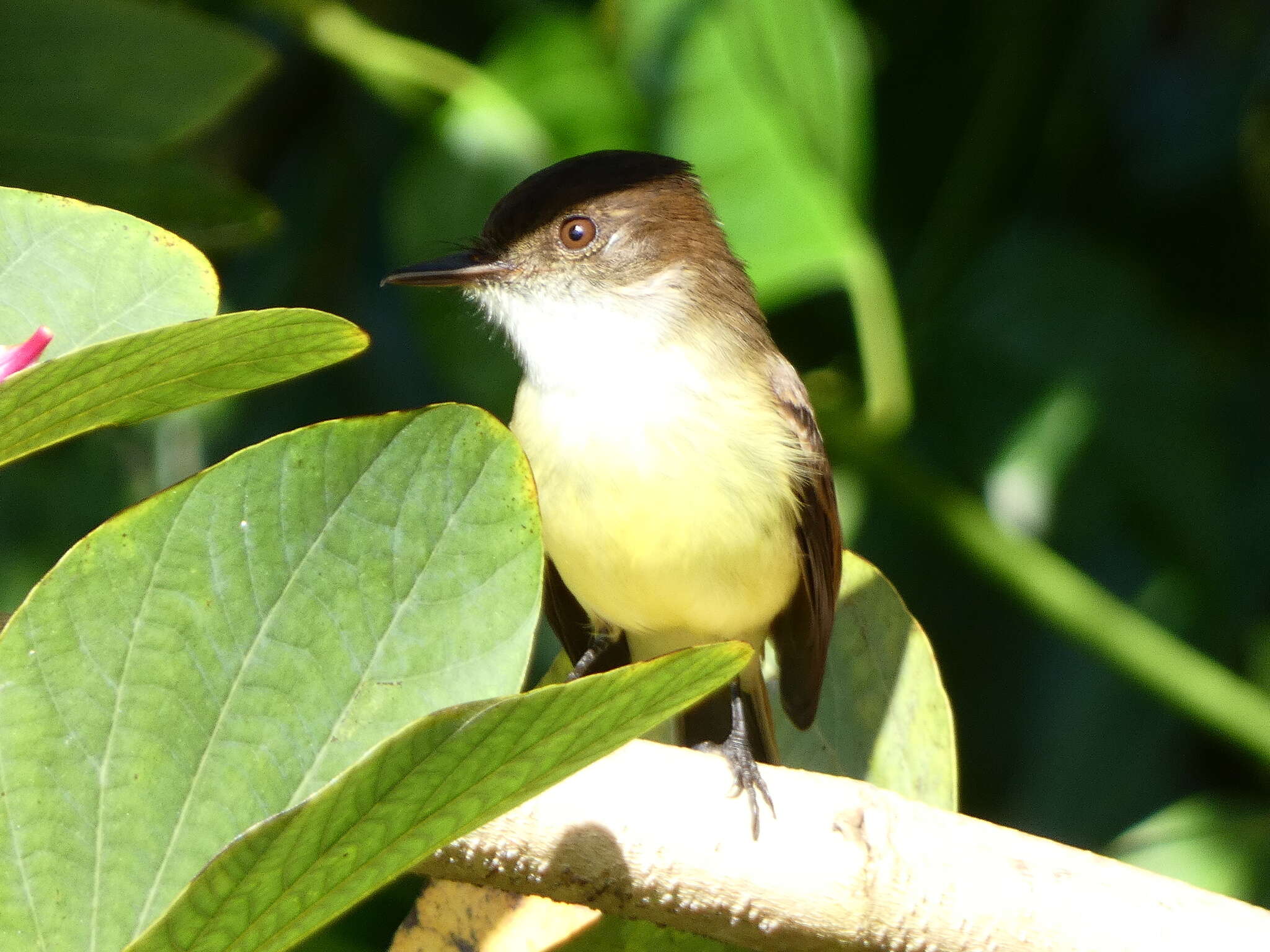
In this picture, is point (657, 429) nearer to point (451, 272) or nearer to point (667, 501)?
point (667, 501)

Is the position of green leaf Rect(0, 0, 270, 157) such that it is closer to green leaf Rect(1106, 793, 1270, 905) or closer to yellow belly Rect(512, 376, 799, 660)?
yellow belly Rect(512, 376, 799, 660)

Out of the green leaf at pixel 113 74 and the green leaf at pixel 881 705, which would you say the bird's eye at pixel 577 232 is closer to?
the green leaf at pixel 113 74

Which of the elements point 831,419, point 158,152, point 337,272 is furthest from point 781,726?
point 337,272

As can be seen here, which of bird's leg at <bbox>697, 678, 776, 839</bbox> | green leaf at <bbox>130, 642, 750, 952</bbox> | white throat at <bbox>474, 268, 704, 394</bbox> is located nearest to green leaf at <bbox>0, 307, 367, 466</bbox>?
green leaf at <bbox>130, 642, 750, 952</bbox>

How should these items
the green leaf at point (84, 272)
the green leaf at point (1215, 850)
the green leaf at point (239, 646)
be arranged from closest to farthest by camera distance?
1. the green leaf at point (239, 646)
2. the green leaf at point (84, 272)
3. the green leaf at point (1215, 850)

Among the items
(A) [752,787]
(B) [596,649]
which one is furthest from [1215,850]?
(A) [752,787]

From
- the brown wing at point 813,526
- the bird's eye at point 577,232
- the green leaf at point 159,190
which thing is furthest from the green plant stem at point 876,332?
the green leaf at point 159,190

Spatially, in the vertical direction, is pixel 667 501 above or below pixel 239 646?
below
